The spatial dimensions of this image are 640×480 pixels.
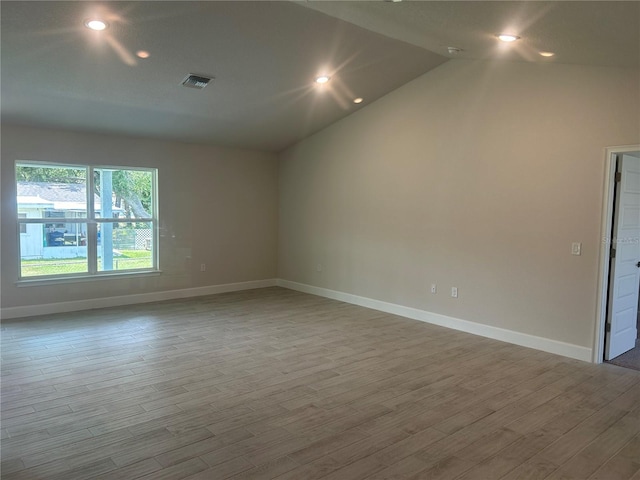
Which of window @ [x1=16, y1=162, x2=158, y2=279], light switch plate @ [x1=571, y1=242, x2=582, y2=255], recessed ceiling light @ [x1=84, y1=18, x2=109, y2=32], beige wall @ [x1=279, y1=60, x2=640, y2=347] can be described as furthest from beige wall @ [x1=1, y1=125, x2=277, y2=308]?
light switch plate @ [x1=571, y1=242, x2=582, y2=255]

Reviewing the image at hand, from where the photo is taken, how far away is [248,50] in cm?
419

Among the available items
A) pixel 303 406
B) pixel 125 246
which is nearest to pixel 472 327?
pixel 303 406

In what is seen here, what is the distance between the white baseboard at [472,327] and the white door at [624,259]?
1.04 feet

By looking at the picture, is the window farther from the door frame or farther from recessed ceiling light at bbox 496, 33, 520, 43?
the door frame

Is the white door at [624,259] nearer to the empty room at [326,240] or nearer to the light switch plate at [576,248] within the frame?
the empty room at [326,240]

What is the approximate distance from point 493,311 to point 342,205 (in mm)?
2764

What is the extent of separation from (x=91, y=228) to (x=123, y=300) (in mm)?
1112

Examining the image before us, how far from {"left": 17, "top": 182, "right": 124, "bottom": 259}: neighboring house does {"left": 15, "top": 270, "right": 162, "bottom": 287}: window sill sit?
30 centimetres

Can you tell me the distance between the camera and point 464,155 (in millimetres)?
5117

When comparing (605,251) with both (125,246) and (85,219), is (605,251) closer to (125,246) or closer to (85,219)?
(125,246)

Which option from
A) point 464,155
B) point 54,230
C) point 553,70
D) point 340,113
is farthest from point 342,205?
point 54,230

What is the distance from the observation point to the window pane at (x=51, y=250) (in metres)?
5.67

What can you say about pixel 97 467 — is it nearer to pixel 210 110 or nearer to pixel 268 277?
pixel 210 110

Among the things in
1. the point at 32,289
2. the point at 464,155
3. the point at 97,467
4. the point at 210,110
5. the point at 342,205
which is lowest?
the point at 97,467
